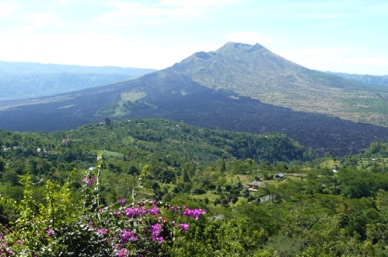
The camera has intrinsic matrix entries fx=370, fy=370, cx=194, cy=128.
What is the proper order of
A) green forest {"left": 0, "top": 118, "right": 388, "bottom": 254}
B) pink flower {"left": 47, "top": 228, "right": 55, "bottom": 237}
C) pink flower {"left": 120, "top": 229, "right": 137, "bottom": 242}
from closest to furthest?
pink flower {"left": 47, "top": 228, "right": 55, "bottom": 237}
green forest {"left": 0, "top": 118, "right": 388, "bottom": 254}
pink flower {"left": 120, "top": 229, "right": 137, "bottom": 242}

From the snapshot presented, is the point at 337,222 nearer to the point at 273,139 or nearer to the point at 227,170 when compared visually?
the point at 227,170

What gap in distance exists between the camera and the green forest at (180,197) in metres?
8.20

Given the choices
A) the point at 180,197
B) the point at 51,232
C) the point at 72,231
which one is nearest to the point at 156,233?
the point at 72,231

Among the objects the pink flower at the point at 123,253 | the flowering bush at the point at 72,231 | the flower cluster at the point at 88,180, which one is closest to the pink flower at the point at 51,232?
the flowering bush at the point at 72,231

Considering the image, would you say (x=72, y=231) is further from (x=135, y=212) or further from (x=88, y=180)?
(x=135, y=212)

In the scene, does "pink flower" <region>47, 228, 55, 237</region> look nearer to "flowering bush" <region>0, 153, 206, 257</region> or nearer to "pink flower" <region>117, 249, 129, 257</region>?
"flowering bush" <region>0, 153, 206, 257</region>

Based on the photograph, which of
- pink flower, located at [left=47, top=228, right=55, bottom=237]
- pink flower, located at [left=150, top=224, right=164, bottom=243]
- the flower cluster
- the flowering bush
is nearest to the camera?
the flowering bush

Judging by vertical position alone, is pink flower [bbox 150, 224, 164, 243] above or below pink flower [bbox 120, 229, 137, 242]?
below

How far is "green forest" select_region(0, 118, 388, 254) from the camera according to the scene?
8203mm

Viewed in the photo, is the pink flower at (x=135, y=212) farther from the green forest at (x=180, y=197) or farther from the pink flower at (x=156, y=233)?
the pink flower at (x=156, y=233)

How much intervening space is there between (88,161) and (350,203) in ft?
224

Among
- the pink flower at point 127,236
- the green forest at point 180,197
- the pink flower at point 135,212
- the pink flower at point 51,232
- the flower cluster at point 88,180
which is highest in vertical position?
the flower cluster at point 88,180

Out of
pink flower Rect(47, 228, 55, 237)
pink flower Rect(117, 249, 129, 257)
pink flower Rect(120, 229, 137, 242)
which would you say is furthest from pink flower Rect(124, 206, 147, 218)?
pink flower Rect(47, 228, 55, 237)

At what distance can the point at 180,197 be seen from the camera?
196 ft
